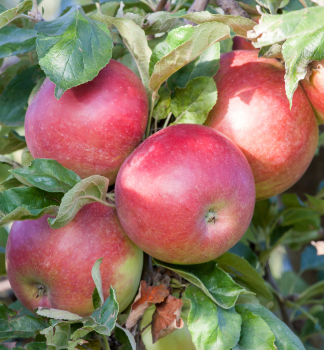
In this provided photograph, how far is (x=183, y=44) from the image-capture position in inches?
24.4

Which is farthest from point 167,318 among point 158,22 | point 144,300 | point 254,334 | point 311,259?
point 311,259

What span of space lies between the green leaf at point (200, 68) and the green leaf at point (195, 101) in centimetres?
2

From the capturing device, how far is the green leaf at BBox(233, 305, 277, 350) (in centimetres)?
68

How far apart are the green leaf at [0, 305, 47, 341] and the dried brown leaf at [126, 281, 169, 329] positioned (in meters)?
0.19

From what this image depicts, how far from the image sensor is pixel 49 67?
630 millimetres

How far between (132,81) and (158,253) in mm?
314

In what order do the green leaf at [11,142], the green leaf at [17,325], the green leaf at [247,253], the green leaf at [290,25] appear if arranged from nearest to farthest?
the green leaf at [290,25]
the green leaf at [17,325]
the green leaf at [11,142]
the green leaf at [247,253]

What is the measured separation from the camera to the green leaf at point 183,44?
626 mm

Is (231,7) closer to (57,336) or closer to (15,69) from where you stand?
(15,69)

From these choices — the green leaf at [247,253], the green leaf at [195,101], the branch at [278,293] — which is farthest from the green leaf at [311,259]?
the green leaf at [195,101]

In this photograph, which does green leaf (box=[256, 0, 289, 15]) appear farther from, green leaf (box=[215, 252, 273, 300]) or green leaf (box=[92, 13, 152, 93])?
green leaf (box=[215, 252, 273, 300])

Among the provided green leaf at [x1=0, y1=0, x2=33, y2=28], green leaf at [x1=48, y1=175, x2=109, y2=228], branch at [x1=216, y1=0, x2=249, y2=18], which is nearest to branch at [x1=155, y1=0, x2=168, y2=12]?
branch at [x1=216, y1=0, x2=249, y2=18]

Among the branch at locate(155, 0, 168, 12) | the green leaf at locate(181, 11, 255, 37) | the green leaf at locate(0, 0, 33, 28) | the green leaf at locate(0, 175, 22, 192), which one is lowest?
the green leaf at locate(0, 175, 22, 192)

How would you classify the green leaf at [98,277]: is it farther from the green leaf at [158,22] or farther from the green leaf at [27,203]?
the green leaf at [158,22]
